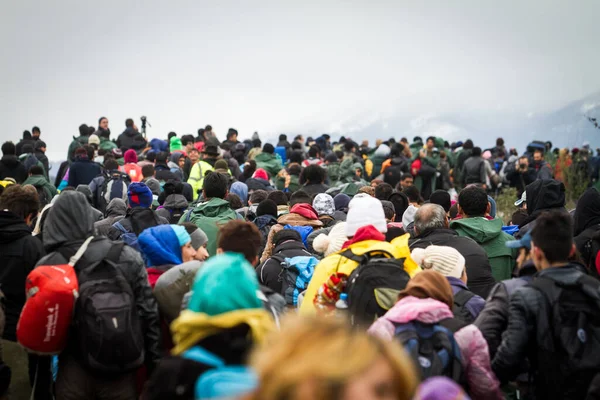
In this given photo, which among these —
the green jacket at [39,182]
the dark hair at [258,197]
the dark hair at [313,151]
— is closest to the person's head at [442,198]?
the dark hair at [258,197]

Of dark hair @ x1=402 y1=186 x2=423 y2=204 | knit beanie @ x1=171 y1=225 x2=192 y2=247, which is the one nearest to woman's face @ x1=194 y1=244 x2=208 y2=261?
knit beanie @ x1=171 y1=225 x2=192 y2=247

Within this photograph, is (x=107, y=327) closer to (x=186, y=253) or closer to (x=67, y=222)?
(x=67, y=222)

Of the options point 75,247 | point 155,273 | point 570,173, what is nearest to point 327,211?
point 155,273

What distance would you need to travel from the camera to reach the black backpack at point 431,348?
3475 millimetres

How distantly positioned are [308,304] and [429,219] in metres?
2.10

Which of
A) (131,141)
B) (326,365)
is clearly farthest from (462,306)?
(131,141)

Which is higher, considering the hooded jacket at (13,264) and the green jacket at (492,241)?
the hooded jacket at (13,264)

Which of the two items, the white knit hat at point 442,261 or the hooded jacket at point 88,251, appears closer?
the hooded jacket at point 88,251

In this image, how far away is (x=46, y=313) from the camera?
3900 millimetres

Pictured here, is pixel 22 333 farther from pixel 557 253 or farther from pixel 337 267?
pixel 557 253

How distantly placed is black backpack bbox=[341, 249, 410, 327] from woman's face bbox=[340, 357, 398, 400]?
2.22m

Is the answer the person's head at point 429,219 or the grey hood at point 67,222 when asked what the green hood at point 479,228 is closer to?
the person's head at point 429,219

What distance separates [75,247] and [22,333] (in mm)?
660

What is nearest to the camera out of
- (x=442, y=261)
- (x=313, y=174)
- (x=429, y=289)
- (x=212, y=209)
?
(x=429, y=289)
